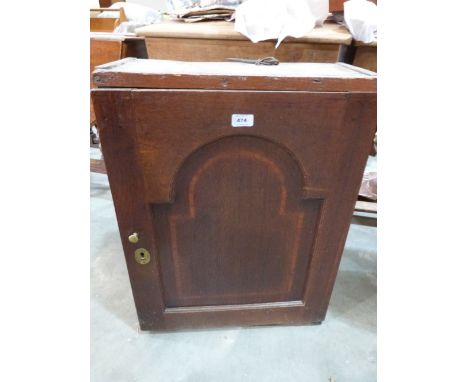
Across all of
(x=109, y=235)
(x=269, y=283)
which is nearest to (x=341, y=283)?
(x=269, y=283)

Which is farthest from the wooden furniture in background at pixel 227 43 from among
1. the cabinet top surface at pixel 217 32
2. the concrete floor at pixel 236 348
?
the concrete floor at pixel 236 348

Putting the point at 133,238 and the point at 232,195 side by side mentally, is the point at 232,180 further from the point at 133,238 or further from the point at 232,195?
the point at 133,238

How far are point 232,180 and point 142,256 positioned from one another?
36 centimetres

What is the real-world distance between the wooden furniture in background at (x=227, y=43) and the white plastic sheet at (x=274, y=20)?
0.13 feet

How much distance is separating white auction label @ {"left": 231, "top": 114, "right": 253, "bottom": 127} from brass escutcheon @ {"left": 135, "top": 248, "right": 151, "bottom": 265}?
1.50 ft

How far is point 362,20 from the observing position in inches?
43.5

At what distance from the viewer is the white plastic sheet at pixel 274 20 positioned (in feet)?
3.44

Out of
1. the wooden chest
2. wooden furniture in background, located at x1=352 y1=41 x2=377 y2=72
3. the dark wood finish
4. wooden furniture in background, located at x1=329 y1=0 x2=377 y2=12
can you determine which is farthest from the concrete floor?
wooden furniture in background, located at x1=329 y1=0 x2=377 y2=12

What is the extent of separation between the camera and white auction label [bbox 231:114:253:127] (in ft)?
2.23

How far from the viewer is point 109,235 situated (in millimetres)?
1507

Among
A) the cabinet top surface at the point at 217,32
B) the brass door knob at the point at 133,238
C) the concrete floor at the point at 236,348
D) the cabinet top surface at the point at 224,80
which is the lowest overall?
the concrete floor at the point at 236,348

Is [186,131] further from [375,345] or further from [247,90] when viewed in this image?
[375,345]

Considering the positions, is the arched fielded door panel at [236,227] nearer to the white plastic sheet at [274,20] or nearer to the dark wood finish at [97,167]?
the white plastic sheet at [274,20]

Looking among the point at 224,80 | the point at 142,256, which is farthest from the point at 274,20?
the point at 142,256
